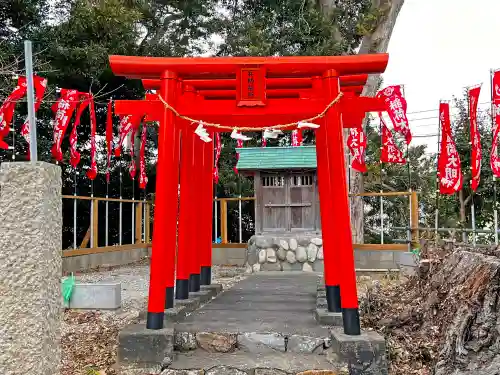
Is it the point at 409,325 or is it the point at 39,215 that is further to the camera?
the point at 409,325

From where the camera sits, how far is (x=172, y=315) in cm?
539

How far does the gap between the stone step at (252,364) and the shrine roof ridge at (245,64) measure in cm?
299

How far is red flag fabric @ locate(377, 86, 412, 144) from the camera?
→ 1080 centimetres

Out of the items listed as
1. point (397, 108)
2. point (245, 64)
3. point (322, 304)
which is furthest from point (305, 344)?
point (397, 108)

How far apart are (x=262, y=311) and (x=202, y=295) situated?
1.12m

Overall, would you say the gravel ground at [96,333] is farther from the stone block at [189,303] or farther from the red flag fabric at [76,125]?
the red flag fabric at [76,125]

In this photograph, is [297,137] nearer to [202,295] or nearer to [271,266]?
[271,266]

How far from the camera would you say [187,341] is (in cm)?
488

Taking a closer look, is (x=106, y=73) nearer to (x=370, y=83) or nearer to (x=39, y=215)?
(x=370, y=83)

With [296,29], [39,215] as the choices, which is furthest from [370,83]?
[39,215]

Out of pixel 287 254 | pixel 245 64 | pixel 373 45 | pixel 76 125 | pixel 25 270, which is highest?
pixel 373 45

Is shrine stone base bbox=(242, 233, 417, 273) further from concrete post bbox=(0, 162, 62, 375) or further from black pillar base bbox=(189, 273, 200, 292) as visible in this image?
concrete post bbox=(0, 162, 62, 375)

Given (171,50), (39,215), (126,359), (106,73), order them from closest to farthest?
(39,215), (126,359), (106,73), (171,50)

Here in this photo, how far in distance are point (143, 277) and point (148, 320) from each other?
21.5 feet
